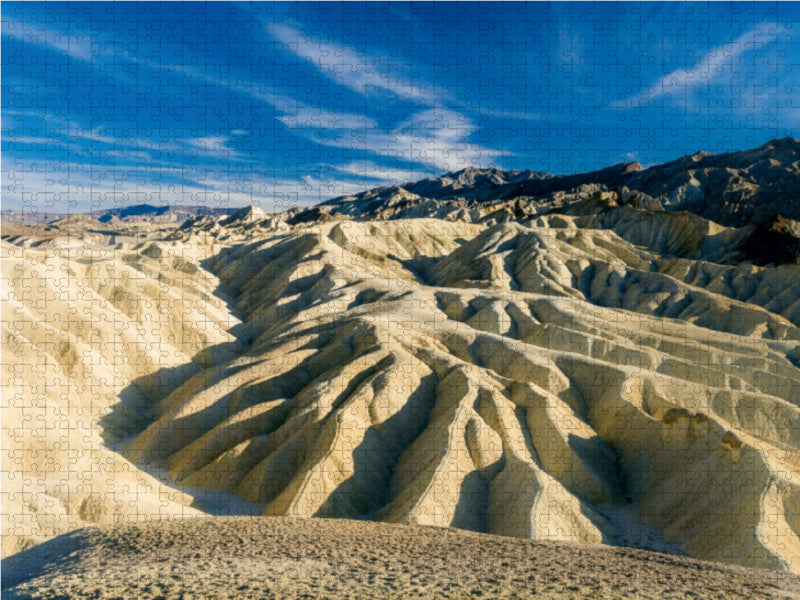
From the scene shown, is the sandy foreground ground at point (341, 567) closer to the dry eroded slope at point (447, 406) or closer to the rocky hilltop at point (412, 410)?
the rocky hilltop at point (412, 410)

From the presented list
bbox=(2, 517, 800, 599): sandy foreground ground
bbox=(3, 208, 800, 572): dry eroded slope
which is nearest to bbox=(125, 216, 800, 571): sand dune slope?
bbox=(3, 208, 800, 572): dry eroded slope

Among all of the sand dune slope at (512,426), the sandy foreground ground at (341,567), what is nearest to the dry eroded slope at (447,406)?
the sand dune slope at (512,426)

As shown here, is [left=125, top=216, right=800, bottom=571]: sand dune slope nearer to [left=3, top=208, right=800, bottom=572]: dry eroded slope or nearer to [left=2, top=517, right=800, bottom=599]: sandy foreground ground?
[left=3, top=208, right=800, bottom=572]: dry eroded slope

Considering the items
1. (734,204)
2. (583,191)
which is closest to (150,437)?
(734,204)

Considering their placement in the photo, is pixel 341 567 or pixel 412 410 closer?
pixel 341 567

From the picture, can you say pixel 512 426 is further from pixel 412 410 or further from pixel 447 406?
pixel 412 410

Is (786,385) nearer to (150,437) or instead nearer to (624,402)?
(624,402)

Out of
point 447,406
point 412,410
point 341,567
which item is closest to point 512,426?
point 447,406
